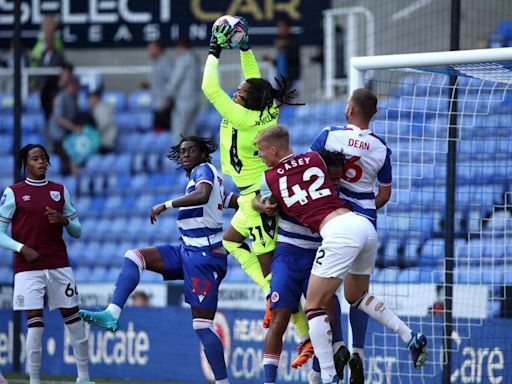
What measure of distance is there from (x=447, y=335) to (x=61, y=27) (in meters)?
11.5

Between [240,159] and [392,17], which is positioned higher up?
[392,17]

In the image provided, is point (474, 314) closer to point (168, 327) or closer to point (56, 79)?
point (168, 327)

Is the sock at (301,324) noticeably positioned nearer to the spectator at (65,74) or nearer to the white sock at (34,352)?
the white sock at (34,352)

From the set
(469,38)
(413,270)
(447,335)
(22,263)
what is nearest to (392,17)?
(469,38)

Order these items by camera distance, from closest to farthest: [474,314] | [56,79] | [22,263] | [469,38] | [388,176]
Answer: [388,176], [22,263], [474,314], [469,38], [56,79]

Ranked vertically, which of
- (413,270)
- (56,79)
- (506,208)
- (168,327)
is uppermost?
(56,79)

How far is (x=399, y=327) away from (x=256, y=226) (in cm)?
138

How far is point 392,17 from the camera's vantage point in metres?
17.0

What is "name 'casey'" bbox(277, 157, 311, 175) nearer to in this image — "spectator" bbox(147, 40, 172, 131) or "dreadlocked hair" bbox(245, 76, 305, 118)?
"dreadlocked hair" bbox(245, 76, 305, 118)

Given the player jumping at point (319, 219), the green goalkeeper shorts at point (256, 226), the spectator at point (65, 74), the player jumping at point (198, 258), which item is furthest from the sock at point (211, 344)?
the spectator at point (65, 74)

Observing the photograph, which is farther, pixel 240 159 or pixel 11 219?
pixel 11 219

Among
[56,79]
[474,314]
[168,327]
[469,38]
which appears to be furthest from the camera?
[56,79]

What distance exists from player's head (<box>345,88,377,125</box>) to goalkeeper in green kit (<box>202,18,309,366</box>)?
57 centimetres

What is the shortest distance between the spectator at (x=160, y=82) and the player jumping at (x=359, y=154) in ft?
31.6
